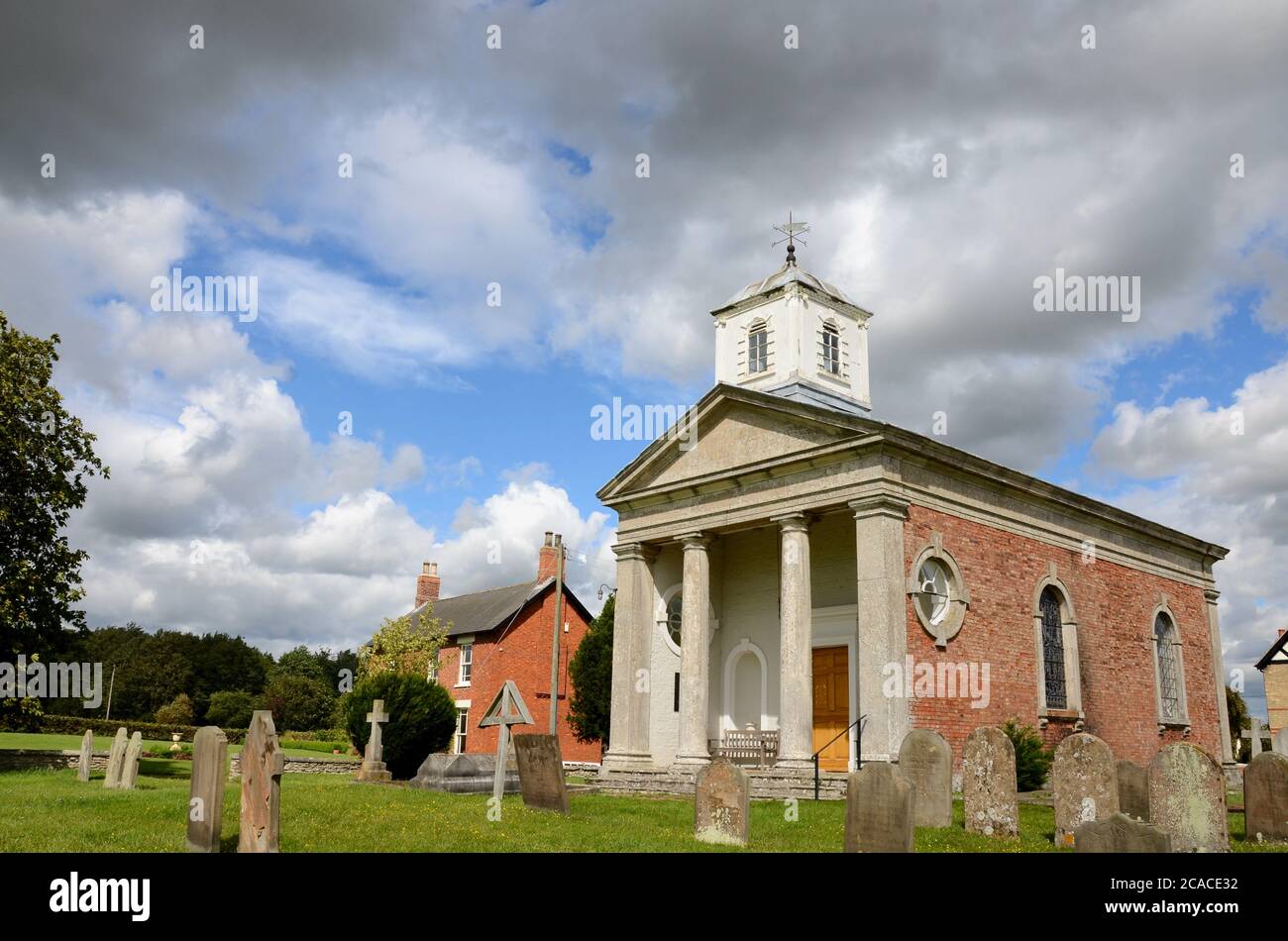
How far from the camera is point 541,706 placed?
44656 mm

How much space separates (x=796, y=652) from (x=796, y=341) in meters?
9.39

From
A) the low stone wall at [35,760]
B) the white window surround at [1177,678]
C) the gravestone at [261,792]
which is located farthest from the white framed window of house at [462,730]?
the gravestone at [261,792]

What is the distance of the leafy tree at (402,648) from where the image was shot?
141 ft

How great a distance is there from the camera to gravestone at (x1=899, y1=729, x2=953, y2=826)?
43.7 ft

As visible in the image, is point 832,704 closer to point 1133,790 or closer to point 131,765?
point 1133,790

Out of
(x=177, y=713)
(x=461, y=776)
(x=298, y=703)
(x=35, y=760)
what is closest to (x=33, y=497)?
(x=35, y=760)

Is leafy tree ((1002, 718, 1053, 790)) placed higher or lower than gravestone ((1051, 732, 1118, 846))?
lower

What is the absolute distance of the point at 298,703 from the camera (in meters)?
69.8

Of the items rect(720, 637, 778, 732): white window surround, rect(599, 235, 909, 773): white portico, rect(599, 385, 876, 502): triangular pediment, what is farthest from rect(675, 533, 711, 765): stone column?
rect(720, 637, 778, 732): white window surround

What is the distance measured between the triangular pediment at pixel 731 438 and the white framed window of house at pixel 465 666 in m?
24.3

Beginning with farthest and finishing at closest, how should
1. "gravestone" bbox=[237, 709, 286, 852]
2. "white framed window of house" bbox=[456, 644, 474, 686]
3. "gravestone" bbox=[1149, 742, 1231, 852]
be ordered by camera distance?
"white framed window of house" bbox=[456, 644, 474, 686], "gravestone" bbox=[1149, 742, 1231, 852], "gravestone" bbox=[237, 709, 286, 852]

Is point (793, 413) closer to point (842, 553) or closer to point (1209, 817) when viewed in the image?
point (842, 553)

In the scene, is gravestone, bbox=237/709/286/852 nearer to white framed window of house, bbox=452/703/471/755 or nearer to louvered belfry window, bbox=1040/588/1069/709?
louvered belfry window, bbox=1040/588/1069/709

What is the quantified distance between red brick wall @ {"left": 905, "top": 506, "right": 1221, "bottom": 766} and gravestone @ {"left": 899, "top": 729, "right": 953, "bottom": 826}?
166 inches
